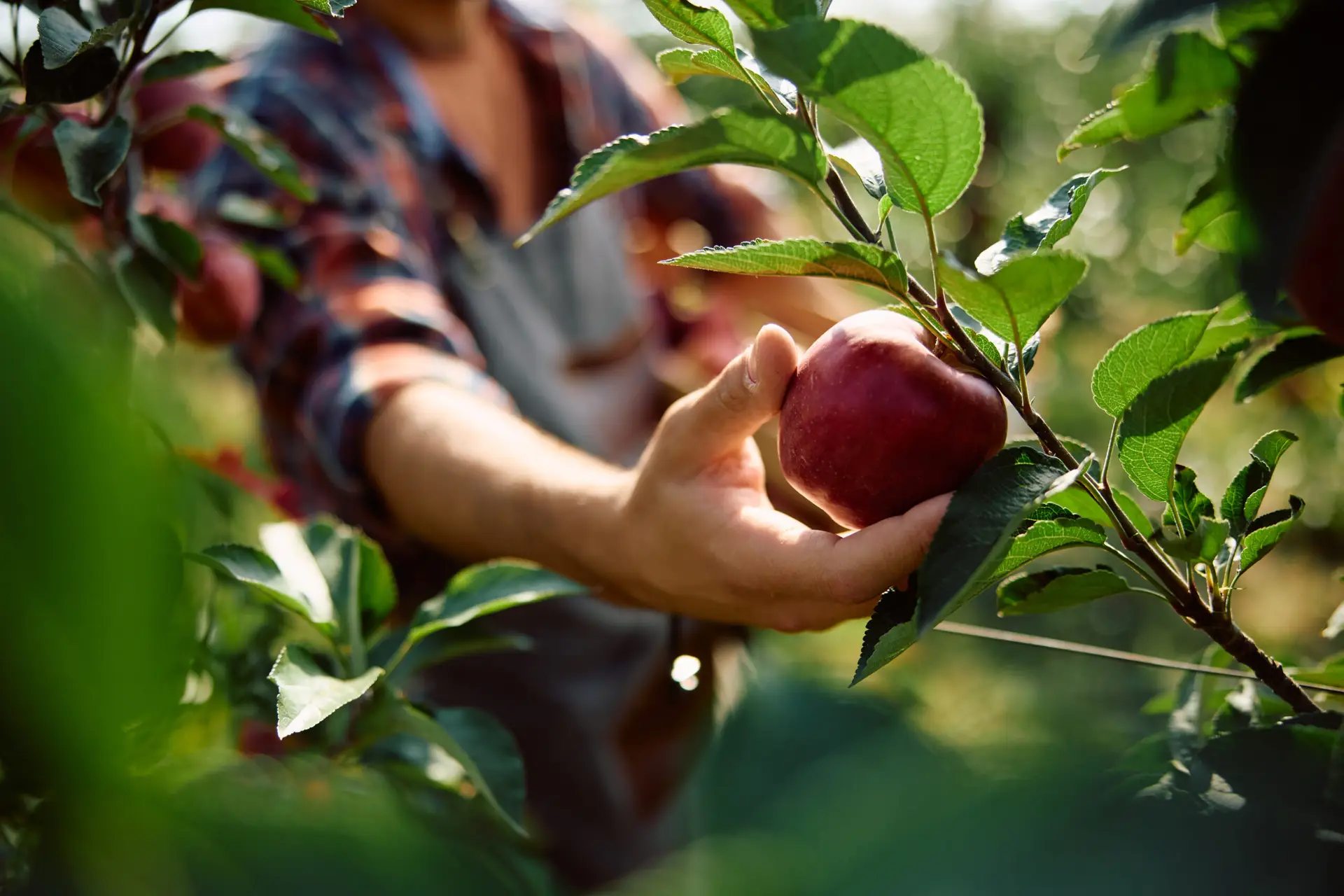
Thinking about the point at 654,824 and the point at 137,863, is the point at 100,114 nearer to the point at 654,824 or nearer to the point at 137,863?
the point at 137,863

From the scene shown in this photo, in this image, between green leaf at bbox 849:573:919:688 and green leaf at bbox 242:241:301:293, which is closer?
green leaf at bbox 849:573:919:688

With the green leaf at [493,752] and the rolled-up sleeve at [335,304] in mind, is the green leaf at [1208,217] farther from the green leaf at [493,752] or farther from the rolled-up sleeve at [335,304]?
the rolled-up sleeve at [335,304]

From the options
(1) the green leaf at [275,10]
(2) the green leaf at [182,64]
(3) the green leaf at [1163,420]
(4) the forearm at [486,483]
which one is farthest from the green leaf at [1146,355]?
(2) the green leaf at [182,64]

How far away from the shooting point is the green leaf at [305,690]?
400 mm

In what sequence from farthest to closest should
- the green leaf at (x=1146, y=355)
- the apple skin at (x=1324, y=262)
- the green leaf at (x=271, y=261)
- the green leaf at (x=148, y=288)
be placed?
the green leaf at (x=271, y=261), the green leaf at (x=148, y=288), the green leaf at (x=1146, y=355), the apple skin at (x=1324, y=262)

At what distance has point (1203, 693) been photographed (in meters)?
0.50

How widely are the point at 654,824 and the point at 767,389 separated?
881 millimetres

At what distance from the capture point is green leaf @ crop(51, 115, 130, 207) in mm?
444

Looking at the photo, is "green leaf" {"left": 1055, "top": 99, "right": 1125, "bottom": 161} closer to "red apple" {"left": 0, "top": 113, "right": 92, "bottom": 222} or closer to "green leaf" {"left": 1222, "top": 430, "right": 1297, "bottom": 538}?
"green leaf" {"left": 1222, "top": 430, "right": 1297, "bottom": 538}

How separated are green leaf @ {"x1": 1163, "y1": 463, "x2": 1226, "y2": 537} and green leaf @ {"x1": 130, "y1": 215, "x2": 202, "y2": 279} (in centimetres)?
55

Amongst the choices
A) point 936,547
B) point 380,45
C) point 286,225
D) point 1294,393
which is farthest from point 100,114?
point 1294,393

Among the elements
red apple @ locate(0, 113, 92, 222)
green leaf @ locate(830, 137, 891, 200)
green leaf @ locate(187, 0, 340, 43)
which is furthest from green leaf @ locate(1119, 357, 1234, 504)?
red apple @ locate(0, 113, 92, 222)

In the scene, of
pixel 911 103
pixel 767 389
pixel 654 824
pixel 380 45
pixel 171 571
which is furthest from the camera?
pixel 654 824

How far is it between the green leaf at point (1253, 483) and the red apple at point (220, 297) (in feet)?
2.21
